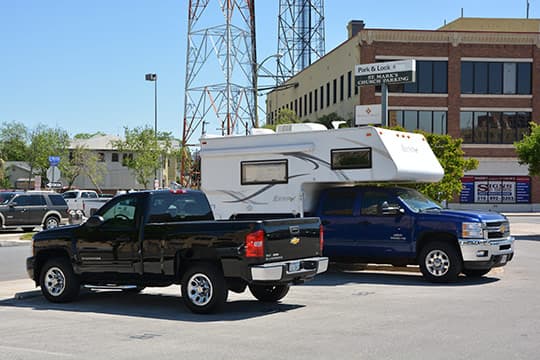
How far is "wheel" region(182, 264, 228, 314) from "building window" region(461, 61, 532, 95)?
4952cm

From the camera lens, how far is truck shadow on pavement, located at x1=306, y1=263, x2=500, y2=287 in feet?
51.3

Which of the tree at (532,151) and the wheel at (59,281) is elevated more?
the tree at (532,151)

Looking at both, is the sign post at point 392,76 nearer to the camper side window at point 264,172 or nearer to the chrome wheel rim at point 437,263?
the camper side window at point 264,172

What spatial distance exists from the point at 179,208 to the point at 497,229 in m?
6.71

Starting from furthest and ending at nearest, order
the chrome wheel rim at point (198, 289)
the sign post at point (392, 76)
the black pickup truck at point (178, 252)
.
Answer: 1. the sign post at point (392, 76)
2. the chrome wheel rim at point (198, 289)
3. the black pickup truck at point (178, 252)

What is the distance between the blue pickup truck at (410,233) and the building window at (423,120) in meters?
41.1

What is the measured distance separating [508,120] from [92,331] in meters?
52.4

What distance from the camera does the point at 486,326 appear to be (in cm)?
1022

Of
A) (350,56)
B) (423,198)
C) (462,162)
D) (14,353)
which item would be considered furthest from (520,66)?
(14,353)

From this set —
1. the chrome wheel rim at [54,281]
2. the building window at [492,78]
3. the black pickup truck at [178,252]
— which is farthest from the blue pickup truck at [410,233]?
the building window at [492,78]

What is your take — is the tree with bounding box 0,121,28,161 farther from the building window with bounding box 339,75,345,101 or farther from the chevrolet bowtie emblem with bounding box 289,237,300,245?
the chevrolet bowtie emblem with bounding box 289,237,300,245

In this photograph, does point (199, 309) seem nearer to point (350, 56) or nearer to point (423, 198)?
point (423, 198)

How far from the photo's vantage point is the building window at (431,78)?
57.4 meters

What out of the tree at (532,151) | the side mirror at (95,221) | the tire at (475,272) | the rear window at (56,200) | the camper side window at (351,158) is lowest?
the tire at (475,272)
